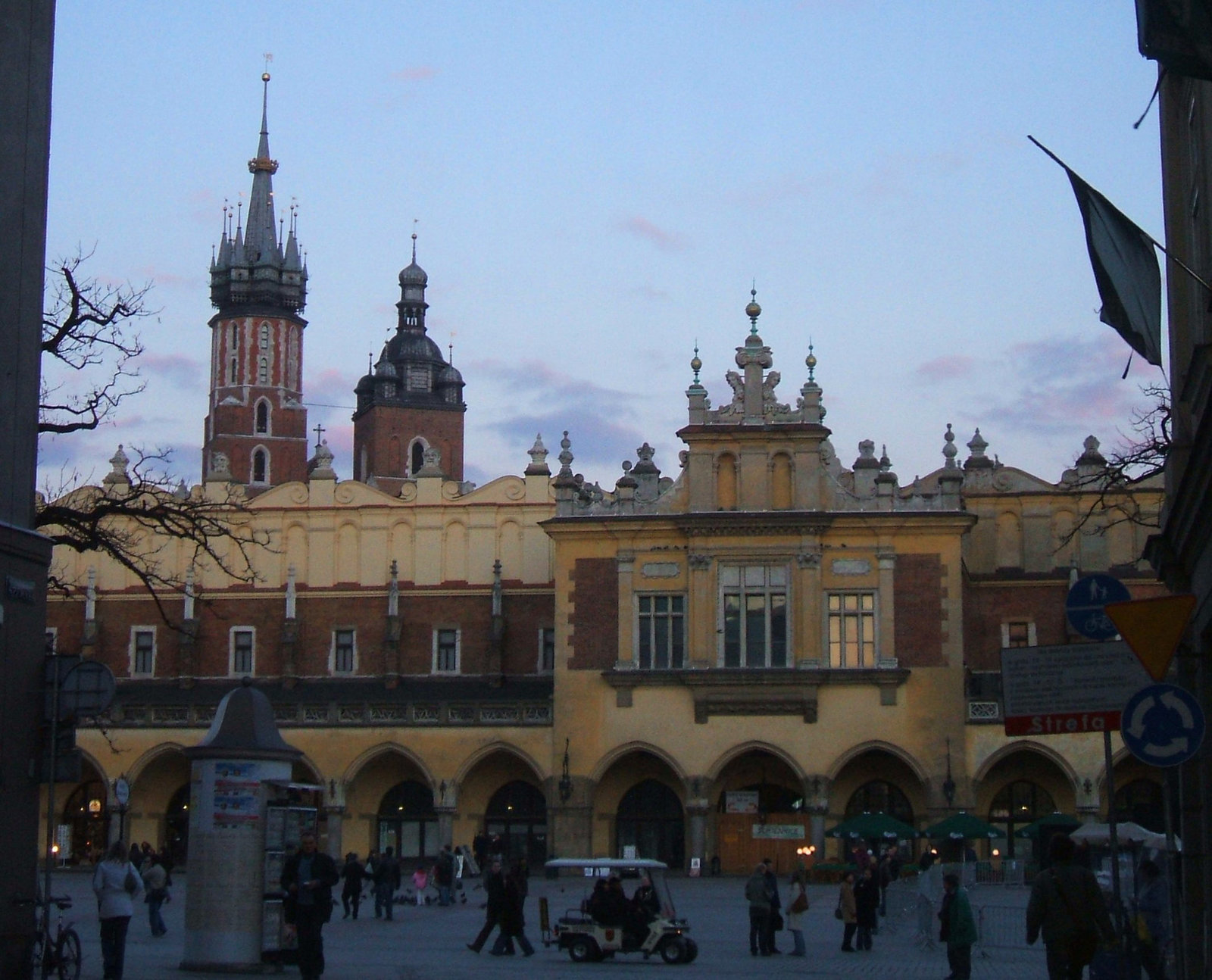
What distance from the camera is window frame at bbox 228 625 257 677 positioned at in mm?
58781

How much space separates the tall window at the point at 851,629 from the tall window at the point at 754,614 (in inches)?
50.8

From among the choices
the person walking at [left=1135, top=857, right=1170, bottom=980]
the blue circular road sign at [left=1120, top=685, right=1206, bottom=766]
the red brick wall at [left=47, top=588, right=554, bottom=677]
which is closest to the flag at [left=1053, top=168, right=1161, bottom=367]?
the blue circular road sign at [left=1120, top=685, right=1206, bottom=766]

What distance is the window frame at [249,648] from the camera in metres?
58.8

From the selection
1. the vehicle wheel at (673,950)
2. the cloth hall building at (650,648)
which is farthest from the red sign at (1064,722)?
the cloth hall building at (650,648)

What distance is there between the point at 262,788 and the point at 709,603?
102 ft

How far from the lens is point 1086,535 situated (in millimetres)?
55375

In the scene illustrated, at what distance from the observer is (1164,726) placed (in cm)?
1275

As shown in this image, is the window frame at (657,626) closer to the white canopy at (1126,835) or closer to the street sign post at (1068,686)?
the white canopy at (1126,835)

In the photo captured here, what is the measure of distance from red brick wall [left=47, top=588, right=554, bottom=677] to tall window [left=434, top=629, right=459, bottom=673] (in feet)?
0.58

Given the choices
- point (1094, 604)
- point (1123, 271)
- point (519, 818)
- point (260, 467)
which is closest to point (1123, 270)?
point (1123, 271)

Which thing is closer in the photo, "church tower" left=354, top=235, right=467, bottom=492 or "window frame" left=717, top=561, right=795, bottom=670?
"window frame" left=717, top=561, right=795, bottom=670

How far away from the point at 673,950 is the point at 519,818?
28920 mm

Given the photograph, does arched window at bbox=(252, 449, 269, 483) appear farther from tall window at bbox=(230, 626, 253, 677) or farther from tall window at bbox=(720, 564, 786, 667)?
tall window at bbox=(720, 564, 786, 667)

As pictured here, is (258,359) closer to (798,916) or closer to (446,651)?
(446,651)
